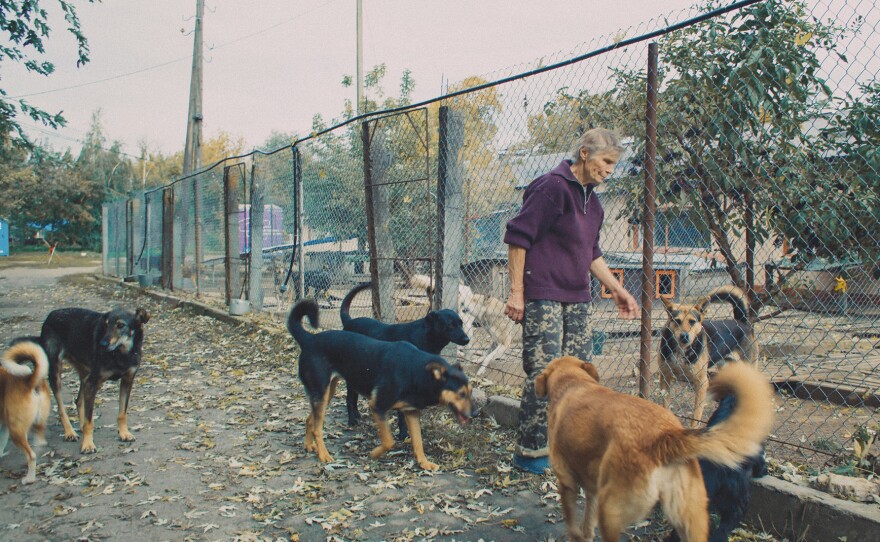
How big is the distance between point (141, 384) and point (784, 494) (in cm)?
590

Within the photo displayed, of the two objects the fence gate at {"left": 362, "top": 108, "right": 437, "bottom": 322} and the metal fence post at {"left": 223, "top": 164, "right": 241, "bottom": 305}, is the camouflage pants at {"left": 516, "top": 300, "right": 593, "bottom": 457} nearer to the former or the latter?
the fence gate at {"left": 362, "top": 108, "right": 437, "bottom": 322}

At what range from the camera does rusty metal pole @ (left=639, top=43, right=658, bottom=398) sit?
12.2 ft

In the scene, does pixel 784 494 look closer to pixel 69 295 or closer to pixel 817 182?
pixel 817 182

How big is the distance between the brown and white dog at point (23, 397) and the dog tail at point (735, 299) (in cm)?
466

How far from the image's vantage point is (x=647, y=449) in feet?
7.53

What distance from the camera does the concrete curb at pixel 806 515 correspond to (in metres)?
2.65

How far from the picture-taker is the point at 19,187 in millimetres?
41812

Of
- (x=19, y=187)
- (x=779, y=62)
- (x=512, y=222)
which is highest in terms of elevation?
(x=19, y=187)

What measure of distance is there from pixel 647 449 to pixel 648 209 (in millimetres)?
1886

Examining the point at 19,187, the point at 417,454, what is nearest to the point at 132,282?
the point at 417,454

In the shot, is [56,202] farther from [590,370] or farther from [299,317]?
[590,370]

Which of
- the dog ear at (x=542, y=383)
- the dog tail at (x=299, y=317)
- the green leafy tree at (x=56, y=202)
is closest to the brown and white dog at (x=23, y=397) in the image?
the dog tail at (x=299, y=317)

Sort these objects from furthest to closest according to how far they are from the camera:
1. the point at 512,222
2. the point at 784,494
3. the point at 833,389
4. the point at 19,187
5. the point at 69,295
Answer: the point at 19,187 → the point at 69,295 → the point at 833,389 → the point at 512,222 → the point at 784,494

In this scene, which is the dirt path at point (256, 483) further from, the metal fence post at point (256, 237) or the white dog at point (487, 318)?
the metal fence post at point (256, 237)
